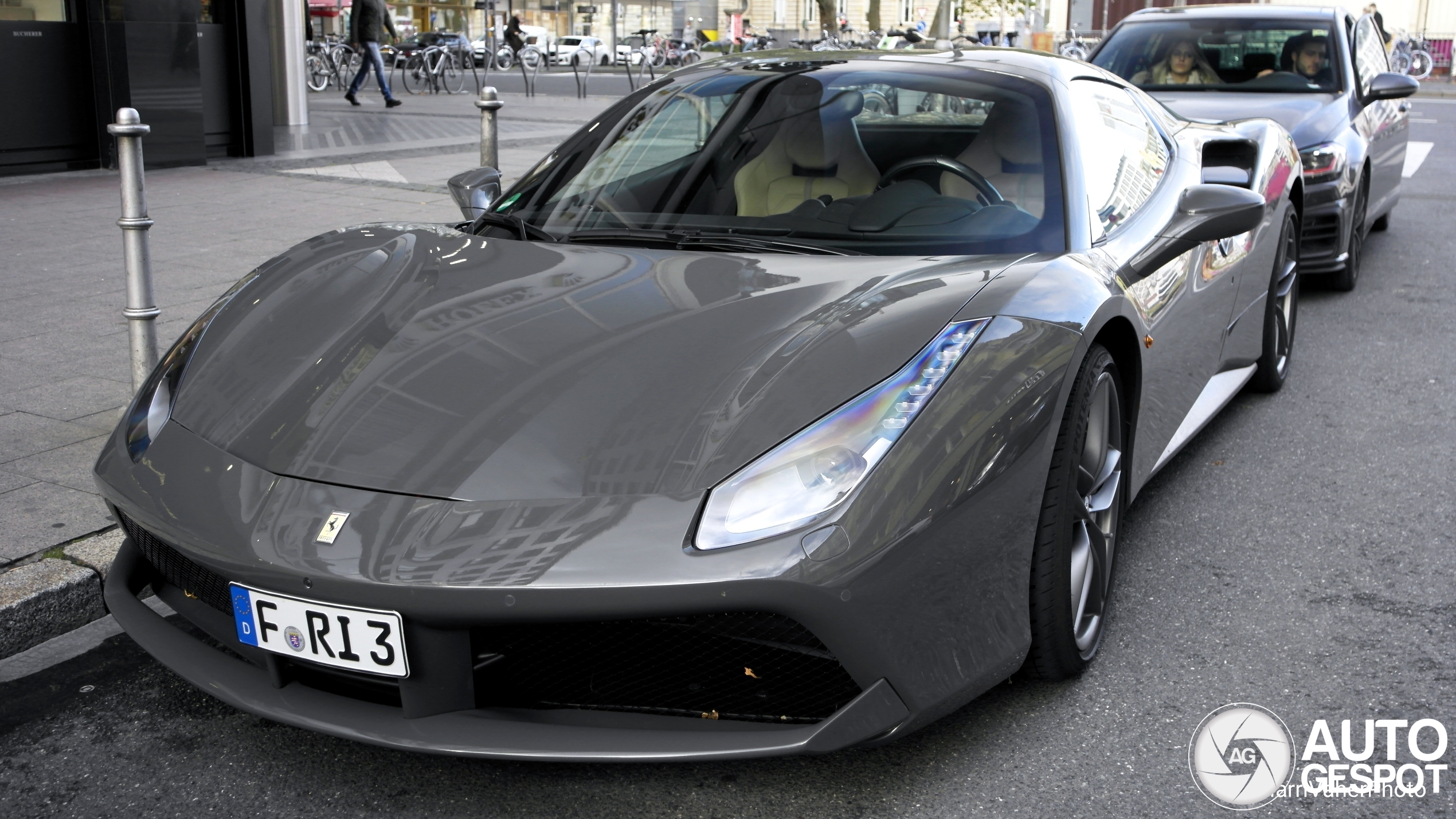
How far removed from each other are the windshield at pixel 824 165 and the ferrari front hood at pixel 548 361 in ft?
0.62

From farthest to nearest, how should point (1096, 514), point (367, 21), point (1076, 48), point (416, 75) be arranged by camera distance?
point (416, 75)
point (1076, 48)
point (367, 21)
point (1096, 514)

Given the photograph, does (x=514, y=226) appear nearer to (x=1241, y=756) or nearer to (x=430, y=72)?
(x=1241, y=756)

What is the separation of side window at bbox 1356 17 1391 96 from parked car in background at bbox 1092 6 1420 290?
1 cm

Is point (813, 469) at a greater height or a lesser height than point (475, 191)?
lesser

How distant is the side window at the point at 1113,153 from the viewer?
310cm

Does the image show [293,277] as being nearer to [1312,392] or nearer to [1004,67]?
[1004,67]

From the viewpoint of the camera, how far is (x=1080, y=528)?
8.68 feet

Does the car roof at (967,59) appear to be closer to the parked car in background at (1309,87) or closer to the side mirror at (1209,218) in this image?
the side mirror at (1209,218)


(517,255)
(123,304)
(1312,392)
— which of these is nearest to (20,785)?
(517,255)

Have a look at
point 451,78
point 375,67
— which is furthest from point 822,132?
point 451,78

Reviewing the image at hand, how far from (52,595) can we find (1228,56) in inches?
270

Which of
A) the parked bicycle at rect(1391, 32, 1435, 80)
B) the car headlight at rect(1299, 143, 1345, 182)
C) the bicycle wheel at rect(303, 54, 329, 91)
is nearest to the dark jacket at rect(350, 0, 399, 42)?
the bicycle wheel at rect(303, 54, 329, 91)

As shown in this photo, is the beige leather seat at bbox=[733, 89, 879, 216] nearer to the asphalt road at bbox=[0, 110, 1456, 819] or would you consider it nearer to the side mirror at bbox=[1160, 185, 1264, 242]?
the side mirror at bbox=[1160, 185, 1264, 242]

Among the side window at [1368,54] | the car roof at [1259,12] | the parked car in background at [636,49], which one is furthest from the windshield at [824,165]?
the parked car in background at [636,49]
